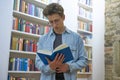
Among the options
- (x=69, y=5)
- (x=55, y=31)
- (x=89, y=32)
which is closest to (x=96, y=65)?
(x=89, y=32)

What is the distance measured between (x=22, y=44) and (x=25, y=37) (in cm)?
34

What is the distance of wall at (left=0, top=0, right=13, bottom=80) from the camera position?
2818 millimetres

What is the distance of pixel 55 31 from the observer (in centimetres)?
202

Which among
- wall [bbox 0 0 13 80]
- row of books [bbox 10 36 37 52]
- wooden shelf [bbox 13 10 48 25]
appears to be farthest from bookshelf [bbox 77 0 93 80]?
wall [bbox 0 0 13 80]

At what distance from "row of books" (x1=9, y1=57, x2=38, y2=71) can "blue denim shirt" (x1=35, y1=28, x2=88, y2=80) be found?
116cm

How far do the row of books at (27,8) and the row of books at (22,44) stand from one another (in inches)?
18.4

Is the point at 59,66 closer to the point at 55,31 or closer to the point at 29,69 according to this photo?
the point at 55,31

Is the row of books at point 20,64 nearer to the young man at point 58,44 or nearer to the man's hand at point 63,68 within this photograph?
the young man at point 58,44

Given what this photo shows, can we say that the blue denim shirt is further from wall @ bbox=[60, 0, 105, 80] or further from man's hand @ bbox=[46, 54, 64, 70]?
wall @ bbox=[60, 0, 105, 80]

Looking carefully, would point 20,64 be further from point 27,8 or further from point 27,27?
point 27,8

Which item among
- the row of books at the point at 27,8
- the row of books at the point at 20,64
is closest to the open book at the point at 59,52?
the row of books at the point at 20,64

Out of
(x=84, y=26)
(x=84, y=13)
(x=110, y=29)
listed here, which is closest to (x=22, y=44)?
(x=84, y=26)

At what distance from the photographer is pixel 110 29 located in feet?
16.1

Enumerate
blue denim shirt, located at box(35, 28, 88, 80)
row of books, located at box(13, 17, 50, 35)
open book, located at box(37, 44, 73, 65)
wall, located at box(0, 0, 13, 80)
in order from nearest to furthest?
open book, located at box(37, 44, 73, 65)
blue denim shirt, located at box(35, 28, 88, 80)
wall, located at box(0, 0, 13, 80)
row of books, located at box(13, 17, 50, 35)
